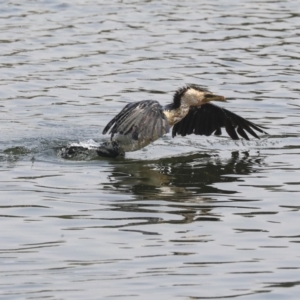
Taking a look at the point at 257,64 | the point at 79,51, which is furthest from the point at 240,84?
the point at 79,51

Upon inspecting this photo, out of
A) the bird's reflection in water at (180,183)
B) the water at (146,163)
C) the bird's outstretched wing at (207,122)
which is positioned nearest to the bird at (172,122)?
the bird's outstretched wing at (207,122)

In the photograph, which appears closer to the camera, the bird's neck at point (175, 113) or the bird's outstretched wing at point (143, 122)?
the bird's outstretched wing at point (143, 122)

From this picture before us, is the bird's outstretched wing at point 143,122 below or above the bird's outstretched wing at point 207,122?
above

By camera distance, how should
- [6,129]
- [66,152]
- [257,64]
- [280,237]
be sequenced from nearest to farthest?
[280,237] < [66,152] < [6,129] < [257,64]

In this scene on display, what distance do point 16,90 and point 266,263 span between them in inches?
295

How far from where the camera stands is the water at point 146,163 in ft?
23.7

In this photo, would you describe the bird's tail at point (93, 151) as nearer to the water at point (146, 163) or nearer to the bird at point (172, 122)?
the bird at point (172, 122)

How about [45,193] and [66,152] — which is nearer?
[45,193]

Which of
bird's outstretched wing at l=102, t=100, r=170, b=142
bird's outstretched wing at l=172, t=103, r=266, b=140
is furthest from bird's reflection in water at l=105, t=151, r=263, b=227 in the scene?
bird's outstretched wing at l=172, t=103, r=266, b=140

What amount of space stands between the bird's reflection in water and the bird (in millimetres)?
305

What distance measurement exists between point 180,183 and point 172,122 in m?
1.61

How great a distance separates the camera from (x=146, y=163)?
11.2 m

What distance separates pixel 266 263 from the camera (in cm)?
744

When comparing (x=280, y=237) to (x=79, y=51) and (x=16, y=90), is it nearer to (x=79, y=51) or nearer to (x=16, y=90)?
(x=16, y=90)
